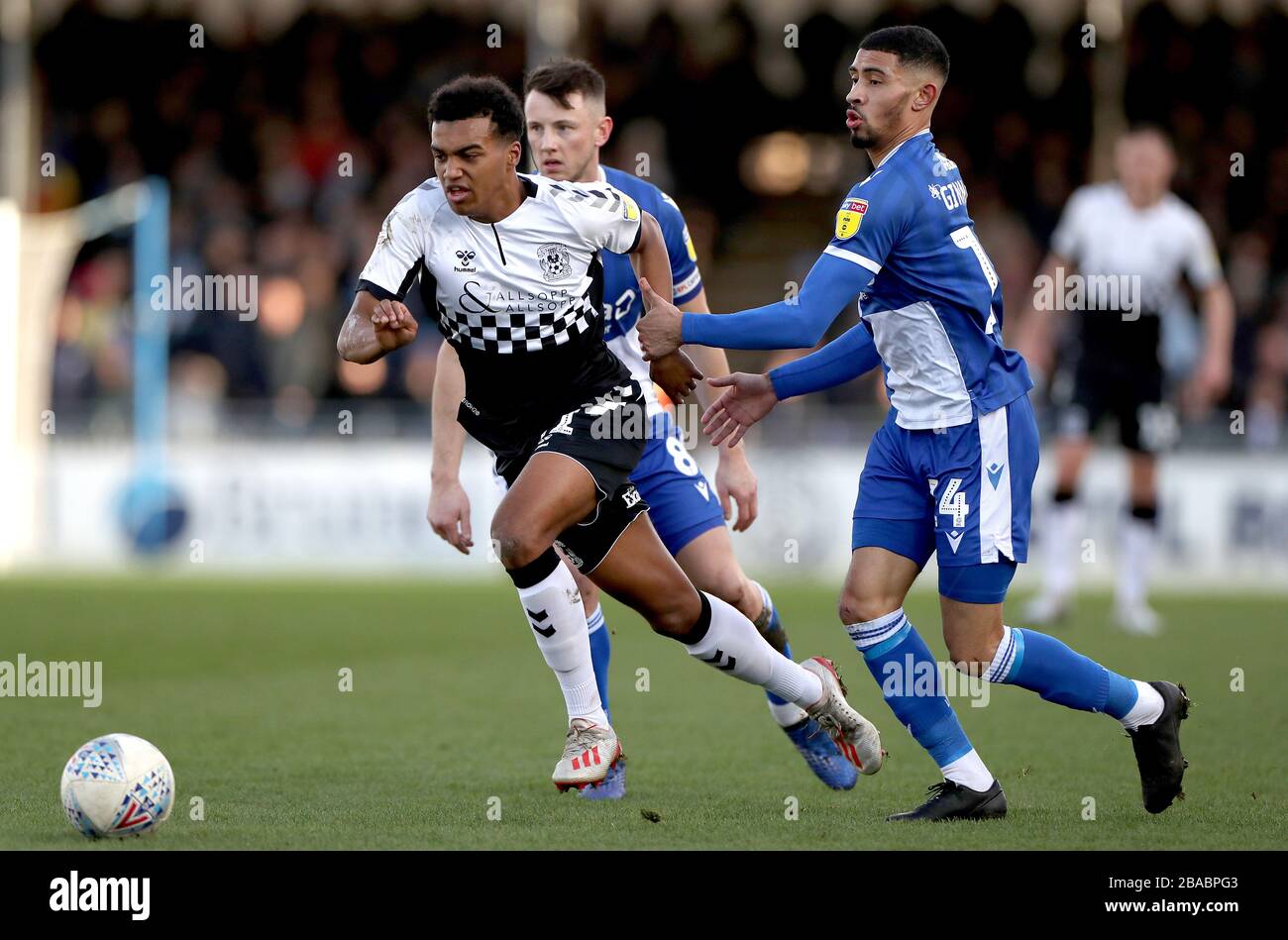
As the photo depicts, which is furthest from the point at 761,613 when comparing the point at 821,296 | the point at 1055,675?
the point at 821,296

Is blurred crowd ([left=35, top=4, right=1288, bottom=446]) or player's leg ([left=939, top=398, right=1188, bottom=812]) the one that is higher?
blurred crowd ([left=35, top=4, right=1288, bottom=446])

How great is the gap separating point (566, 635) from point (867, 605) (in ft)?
3.27

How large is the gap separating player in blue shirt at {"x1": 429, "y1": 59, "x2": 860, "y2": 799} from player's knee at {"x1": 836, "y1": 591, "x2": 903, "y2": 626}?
0.75m

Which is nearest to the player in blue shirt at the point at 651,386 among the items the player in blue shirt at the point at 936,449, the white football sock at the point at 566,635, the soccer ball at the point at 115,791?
the white football sock at the point at 566,635

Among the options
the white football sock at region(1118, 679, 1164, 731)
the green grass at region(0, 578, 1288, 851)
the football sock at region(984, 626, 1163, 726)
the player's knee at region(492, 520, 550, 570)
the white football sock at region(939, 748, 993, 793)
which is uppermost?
the player's knee at region(492, 520, 550, 570)

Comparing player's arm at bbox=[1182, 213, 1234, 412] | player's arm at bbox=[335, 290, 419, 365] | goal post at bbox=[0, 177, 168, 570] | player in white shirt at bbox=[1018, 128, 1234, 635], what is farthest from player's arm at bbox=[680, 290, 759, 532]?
goal post at bbox=[0, 177, 168, 570]

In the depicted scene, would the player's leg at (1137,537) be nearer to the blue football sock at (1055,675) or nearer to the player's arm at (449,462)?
the blue football sock at (1055,675)

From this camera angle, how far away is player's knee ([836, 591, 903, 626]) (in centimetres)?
568

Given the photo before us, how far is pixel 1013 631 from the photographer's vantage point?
223 inches

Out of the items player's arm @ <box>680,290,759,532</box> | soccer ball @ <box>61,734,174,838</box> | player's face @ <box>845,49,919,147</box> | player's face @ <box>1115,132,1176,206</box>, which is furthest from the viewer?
player's face @ <box>1115,132,1176,206</box>

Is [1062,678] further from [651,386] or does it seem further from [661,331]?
[651,386]

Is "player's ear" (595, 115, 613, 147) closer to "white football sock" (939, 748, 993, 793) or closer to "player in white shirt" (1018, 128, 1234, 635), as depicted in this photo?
"white football sock" (939, 748, 993, 793)

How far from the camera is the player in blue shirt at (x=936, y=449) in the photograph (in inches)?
217

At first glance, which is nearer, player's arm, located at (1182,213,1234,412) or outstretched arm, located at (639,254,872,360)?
outstretched arm, located at (639,254,872,360)
